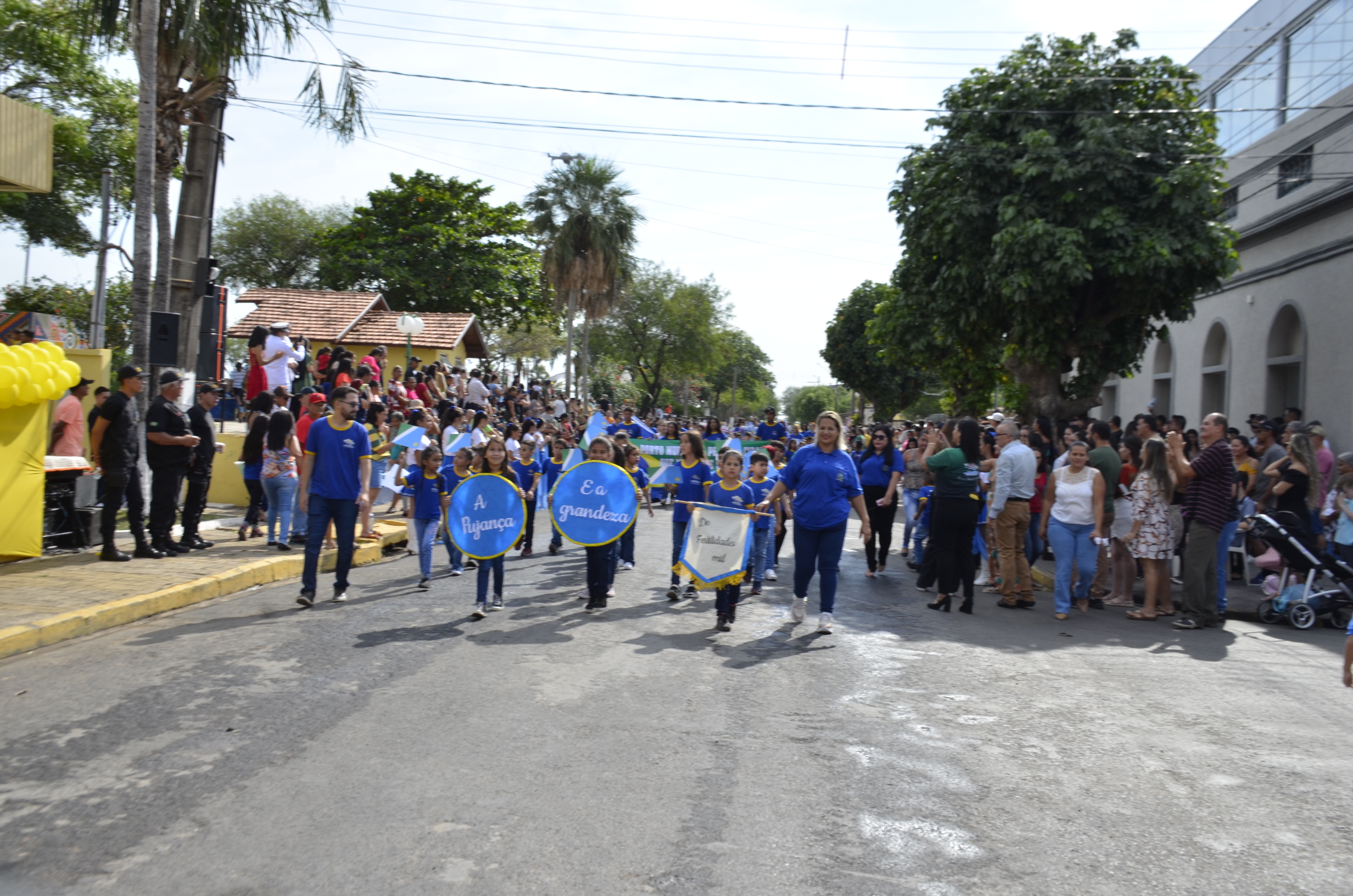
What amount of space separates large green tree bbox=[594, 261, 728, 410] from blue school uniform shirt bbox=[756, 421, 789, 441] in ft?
144

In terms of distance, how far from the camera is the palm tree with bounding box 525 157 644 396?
4444 cm

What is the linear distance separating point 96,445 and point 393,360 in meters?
27.5

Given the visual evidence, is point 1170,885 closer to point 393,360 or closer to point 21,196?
point 393,360

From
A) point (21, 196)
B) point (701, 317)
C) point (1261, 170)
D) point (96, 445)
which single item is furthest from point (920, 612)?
point (701, 317)

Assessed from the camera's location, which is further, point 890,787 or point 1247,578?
point 1247,578

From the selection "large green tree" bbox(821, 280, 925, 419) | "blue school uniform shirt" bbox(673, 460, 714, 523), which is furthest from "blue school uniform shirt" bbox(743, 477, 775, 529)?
"large green tree" bbox(821, 280, 925, 419)

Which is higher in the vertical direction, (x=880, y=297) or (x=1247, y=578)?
(x=880, y=297)

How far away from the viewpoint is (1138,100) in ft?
68.4

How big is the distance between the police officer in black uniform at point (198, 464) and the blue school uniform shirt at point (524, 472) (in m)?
3.41

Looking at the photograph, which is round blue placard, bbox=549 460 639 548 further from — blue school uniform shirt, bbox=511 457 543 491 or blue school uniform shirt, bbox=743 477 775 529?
blue school uniform shirt, bbox=511 457 543 491

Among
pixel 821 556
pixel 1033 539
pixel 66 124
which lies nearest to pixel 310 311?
pixel 66 124

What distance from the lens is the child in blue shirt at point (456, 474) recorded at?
34.3 ft

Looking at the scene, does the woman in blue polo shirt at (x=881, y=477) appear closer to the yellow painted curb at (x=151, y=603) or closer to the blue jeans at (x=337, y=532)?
the yellow painted curb at (x=151, y=603)

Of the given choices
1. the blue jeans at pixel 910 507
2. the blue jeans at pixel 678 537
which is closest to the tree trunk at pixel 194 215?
the blue jeans at pixel 678 537
